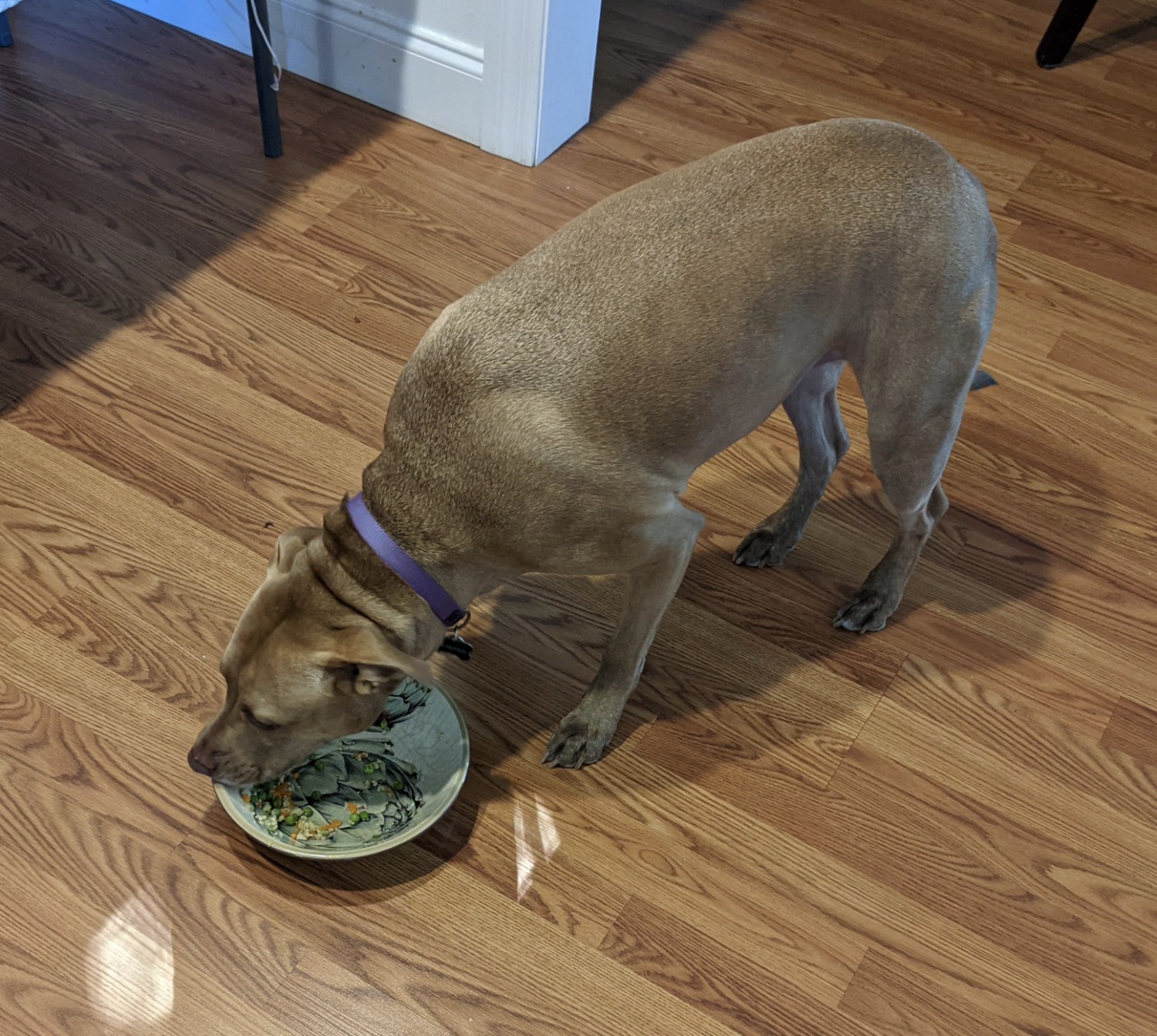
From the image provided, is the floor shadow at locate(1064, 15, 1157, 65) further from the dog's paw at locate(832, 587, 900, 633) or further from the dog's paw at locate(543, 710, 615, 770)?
the dog's paw at locate(543, 710, 615, 770)

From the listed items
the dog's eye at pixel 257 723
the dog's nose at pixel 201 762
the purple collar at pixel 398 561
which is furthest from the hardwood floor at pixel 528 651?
the purple collar at pixel 398 561

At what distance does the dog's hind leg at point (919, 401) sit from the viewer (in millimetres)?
1669

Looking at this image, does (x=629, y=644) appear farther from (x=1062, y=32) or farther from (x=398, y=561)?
(x=1062, y=32)

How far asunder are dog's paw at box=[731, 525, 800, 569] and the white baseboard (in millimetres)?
1358

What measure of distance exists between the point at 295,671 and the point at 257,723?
0.36ft

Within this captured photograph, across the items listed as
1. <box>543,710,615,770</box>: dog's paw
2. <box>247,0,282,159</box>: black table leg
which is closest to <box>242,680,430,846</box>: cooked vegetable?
<box>543,710,615,770</box>: dog's paw

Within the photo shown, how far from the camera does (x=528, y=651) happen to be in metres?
2.03

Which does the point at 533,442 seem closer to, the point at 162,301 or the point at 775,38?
the point at 162,301

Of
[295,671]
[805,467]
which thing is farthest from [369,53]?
[295,671]

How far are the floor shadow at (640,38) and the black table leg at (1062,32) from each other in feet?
2.93

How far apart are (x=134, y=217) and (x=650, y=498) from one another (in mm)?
1653

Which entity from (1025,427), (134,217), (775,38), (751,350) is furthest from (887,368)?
(775,38)

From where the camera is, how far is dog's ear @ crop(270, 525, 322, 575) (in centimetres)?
153

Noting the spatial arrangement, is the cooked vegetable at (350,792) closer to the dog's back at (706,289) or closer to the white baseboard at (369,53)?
the dog's back at (706,289)
